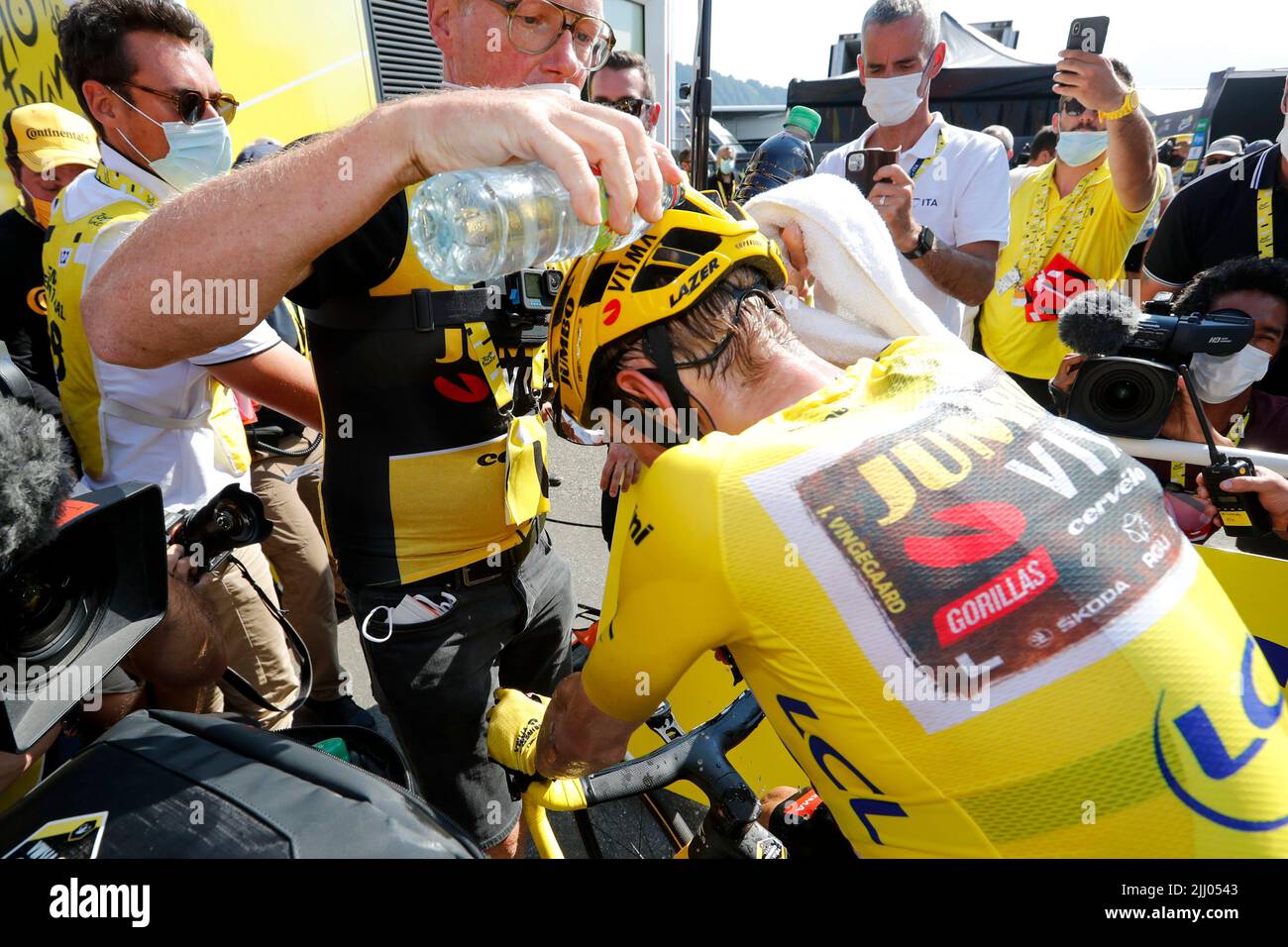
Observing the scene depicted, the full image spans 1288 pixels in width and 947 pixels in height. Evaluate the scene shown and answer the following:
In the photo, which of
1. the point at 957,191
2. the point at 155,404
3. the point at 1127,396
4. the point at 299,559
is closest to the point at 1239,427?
the point at 1127,396

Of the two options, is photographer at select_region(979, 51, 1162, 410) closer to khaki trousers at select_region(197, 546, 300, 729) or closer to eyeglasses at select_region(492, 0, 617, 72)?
eyeglasses at select_region(492, 0, 617, 72)

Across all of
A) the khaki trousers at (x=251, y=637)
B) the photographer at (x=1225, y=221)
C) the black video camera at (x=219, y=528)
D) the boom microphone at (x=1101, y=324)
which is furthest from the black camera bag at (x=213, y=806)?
the photographer at (x=1225, y=221)

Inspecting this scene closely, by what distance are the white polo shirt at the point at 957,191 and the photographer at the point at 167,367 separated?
244 centimetres

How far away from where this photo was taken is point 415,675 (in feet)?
5.95

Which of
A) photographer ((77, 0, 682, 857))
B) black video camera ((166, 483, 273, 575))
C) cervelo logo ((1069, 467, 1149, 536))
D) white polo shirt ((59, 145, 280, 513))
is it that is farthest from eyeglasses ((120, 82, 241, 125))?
cervelo logo ((1069, 467, 1149, 536))

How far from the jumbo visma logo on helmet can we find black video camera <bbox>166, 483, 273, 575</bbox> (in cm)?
195

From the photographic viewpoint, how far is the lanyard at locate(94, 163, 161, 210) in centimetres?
228

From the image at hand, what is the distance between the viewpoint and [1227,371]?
2.52m

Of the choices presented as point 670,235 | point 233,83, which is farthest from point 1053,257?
point 233,83

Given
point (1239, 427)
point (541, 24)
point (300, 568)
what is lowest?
point (300, 568)

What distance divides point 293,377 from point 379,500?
58 cm

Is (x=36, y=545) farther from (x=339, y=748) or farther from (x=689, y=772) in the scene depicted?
(x=689, y=772)
